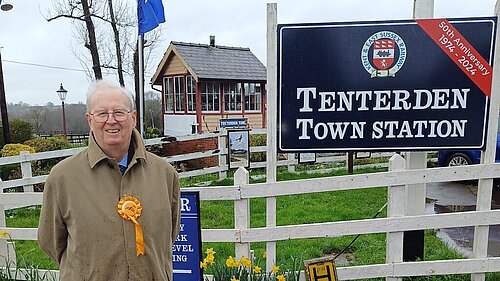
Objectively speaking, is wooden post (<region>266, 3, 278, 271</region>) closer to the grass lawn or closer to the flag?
the grass lawn

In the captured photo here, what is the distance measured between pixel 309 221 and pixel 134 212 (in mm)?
4146

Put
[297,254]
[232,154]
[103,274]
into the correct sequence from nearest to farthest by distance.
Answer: [103,274] → [297,254] → [232,154]

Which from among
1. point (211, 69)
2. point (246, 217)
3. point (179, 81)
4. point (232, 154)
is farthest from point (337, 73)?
point (179, 81)

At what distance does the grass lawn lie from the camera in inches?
172

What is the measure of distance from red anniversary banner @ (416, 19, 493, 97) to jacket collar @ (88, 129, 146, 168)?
7.58 ft

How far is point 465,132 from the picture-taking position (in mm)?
3244

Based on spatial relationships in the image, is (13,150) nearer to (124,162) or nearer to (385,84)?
(124,162)

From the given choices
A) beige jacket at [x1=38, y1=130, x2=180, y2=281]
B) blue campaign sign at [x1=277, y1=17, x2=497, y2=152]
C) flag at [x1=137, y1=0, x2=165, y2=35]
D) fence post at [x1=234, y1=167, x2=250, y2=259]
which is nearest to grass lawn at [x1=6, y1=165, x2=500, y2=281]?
fence post at [x1=234, y1=167, x2=250, y2=259]

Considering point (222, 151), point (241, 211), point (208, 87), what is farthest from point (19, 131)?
point (241, 211)

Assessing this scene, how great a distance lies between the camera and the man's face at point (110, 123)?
6.63 ft

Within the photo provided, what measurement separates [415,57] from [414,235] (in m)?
1.68

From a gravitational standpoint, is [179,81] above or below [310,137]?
above

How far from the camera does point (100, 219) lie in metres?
1.95

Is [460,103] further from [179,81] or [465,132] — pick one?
[179,81]
